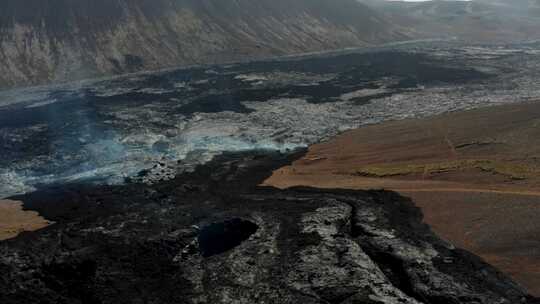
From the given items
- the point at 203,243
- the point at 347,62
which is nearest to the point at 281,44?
the point at 347,62

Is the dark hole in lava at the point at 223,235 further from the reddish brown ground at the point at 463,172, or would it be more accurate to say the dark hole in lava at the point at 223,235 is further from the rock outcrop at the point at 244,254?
the reddish brown ground at the point at 463,172

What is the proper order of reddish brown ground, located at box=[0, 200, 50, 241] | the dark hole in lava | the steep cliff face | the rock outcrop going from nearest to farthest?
the rock outcrop, the dark hole in lava, reddish brown ground, located at box=[0, 200, 50, 241], the steep cliff face

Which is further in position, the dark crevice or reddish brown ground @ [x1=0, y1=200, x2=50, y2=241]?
reddish brown ground @ [x1=0, y1=200, x2=50, y2=241]

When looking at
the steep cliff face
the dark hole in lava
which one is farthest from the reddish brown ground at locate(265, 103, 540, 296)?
the steep cliff face

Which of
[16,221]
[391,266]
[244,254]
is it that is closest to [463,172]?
[391,266]

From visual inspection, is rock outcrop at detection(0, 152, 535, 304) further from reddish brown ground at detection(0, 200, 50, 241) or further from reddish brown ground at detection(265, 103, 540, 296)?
reddish brown ground at detection(265, 103, 540, 296)

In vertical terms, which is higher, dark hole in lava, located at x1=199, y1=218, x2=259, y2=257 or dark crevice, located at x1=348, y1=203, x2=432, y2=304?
dark crevice, located at x1=348, y1=203, x2=432, y2=304

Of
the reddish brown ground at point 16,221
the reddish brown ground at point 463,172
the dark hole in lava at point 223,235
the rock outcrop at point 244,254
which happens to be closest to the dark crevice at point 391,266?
the rock outcrop at point 244,254

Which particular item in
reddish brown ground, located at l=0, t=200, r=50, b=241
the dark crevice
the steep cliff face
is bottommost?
reddish brown ground, located at l=0, t=200, r=50, b=241
